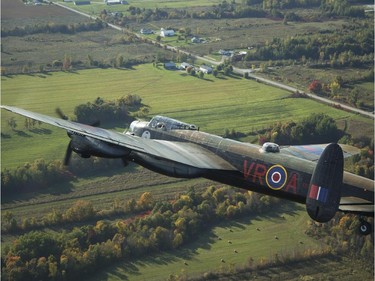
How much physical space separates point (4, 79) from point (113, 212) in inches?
2994

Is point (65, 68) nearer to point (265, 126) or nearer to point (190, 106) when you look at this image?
point (190, 106)

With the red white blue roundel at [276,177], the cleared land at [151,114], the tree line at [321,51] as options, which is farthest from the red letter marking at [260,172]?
the tree line at [321,51]

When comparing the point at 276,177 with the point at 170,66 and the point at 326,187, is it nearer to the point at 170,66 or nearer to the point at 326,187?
the point at 326,187

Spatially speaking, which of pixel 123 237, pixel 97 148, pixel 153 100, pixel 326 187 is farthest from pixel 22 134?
pixel 326 187

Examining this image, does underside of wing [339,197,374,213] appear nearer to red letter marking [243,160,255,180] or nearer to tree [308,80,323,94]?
red letter marking [243,160,255,180]

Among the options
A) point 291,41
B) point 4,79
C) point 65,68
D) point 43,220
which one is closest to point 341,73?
point 291,41

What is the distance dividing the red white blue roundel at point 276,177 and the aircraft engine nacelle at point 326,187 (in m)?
7.57

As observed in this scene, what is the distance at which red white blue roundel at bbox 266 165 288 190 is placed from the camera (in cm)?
5497

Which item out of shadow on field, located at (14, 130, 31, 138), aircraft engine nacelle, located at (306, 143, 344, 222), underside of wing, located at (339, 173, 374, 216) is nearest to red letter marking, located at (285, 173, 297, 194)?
underside of wing, located at (339, 173, 374, 216)

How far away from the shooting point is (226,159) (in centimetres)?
5953

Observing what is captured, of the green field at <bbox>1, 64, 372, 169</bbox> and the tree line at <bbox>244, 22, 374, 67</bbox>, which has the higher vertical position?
the tree line at <bbox>244, 22, 374, 67</bbox>

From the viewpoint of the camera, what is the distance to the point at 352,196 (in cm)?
5188

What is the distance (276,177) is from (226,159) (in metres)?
6.55

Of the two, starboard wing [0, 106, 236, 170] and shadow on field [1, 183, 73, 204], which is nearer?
starboard wing [0, 106, 236, 170]
